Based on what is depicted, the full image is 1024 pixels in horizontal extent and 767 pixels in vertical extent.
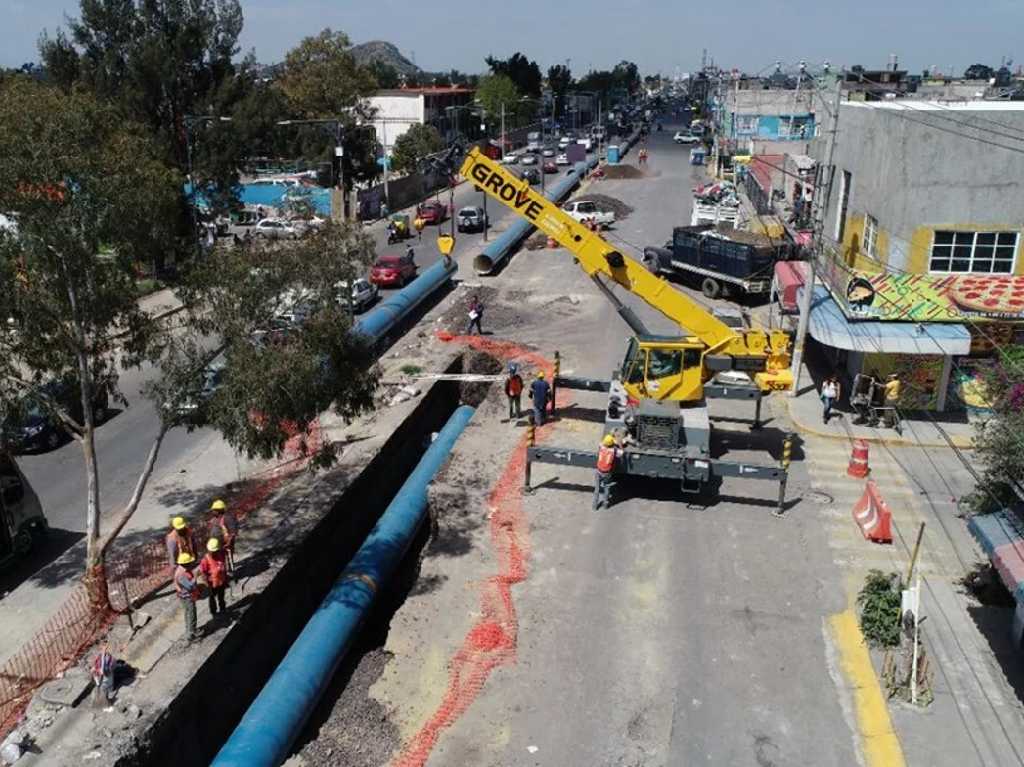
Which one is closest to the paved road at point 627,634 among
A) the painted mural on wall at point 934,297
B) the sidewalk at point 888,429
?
the sidewalk at point 888,429

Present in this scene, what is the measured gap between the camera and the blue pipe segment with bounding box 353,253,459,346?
104ft

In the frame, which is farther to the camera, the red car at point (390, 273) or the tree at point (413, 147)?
the tree at point (413, 147)

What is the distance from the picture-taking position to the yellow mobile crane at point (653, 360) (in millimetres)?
19141

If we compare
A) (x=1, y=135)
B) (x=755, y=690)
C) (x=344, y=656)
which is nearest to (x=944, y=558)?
(x=755, y=690)

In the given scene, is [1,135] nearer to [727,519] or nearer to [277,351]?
[277,351]

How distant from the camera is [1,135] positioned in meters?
11.7

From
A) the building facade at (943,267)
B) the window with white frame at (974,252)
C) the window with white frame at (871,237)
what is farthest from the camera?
the window with white frame at (871,237)

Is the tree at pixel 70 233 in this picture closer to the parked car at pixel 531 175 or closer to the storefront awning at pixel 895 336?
the storefront awning at pixel 895 336

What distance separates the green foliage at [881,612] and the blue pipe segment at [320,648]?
9.14 m

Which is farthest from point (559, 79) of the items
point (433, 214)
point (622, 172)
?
point (433, 214)

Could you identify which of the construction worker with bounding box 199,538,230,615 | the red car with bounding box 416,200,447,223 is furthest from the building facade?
the red car with bounding box 416,200,447,223

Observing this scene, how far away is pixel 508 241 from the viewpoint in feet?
154

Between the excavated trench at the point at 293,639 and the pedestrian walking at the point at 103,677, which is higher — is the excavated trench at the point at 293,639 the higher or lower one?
the lower one

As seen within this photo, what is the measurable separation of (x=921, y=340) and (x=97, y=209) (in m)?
20.1
